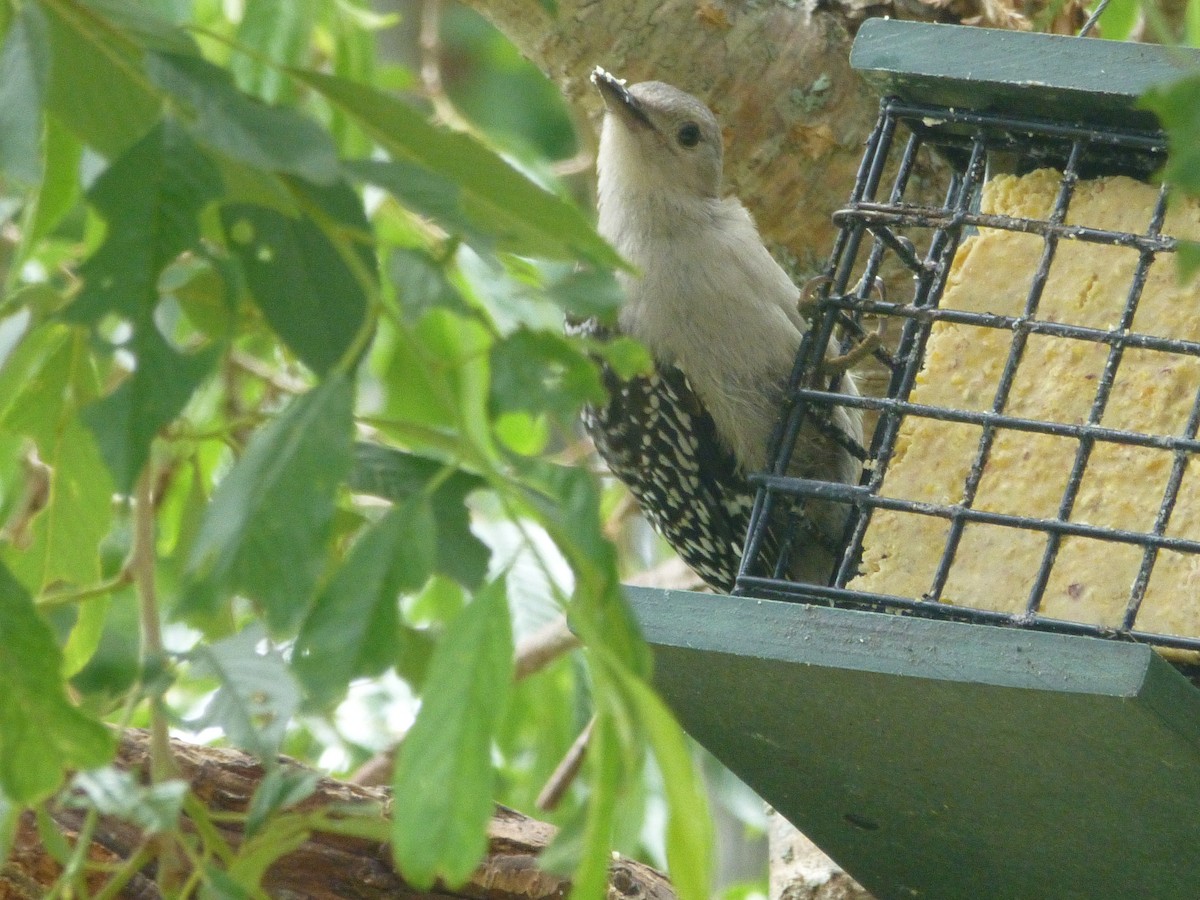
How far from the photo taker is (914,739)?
197 centimetres

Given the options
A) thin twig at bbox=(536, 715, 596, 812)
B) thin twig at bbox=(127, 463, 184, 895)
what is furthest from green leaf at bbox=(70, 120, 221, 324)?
thin twig at bbox=(536, 715, 596, 812)

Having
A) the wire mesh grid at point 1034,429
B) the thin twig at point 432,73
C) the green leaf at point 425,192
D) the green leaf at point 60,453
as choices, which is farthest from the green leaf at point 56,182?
the thin twig at point 432,73

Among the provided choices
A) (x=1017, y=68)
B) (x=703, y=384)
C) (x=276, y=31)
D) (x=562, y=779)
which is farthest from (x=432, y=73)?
(x=1017, y=68)

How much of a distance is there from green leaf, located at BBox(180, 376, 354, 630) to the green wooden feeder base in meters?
0.89

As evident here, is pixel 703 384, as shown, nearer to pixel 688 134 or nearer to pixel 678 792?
pixel 688 134

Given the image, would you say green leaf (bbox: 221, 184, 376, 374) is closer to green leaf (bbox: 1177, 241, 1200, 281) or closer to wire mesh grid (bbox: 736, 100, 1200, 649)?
green leaf (bbox: 1177, 241, 1200, 281)

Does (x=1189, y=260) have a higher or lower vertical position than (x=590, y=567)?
higher

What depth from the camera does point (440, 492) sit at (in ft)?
4.00

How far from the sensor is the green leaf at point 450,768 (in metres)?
1.02

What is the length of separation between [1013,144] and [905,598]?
2.32ft

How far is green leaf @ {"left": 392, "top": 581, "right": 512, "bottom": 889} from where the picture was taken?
1.02 m

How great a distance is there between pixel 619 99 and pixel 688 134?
0.68ft

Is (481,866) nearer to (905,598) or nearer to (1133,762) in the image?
(905,598)

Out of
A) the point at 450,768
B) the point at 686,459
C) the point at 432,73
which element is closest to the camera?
the point at 450,768
